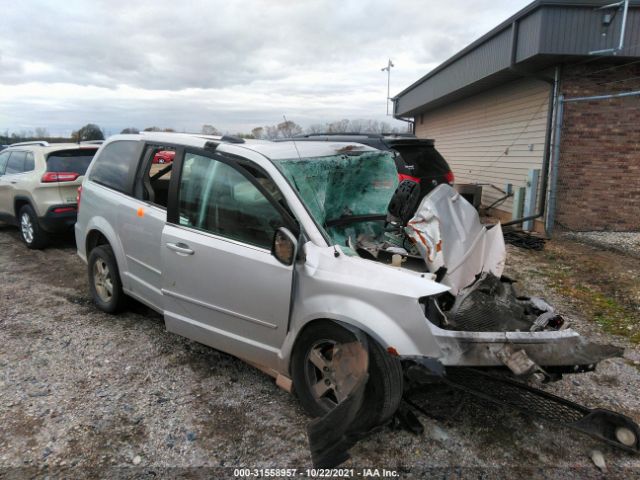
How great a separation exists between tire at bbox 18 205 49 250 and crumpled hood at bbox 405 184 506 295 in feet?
20.2

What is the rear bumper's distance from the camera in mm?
6762

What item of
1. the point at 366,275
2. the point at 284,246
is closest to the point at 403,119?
the point at 284,246

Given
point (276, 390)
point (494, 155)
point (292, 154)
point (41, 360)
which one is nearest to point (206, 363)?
point (276, 390)

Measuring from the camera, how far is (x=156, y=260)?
3604 mm

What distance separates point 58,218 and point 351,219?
5.23 m

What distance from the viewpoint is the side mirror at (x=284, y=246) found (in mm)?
2721

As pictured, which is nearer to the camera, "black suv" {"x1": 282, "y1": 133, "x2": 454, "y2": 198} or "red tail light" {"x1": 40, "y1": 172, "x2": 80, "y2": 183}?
"red tail light" {"x1": 40, "y1": 172, "x2": 80, "y2": 183}

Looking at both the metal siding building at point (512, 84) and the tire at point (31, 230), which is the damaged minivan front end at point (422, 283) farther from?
the metal siding building at point (512, 84)

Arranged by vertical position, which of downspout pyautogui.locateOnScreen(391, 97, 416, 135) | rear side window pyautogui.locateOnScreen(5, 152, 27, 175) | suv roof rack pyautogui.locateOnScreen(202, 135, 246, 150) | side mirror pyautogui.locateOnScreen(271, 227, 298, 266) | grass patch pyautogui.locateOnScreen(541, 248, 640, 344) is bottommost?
grass patch pyautogui.locateOnScreen(541, 248, 640, 344)

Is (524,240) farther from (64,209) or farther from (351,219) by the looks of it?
(64,209)

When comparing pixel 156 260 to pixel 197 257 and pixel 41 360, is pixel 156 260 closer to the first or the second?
pixel 197 257

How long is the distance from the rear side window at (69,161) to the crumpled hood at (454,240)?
5.85 metres

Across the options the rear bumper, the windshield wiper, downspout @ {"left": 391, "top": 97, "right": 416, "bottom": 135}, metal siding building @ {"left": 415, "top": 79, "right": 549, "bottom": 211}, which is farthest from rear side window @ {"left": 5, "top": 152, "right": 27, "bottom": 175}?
downspout @ {"left": 391, "top": 97, "right": 416, "bottom": 135}

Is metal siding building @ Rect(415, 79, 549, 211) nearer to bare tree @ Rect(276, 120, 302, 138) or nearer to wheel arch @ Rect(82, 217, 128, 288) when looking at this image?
bare tree @ Rect(276, 120, 302, 138)
